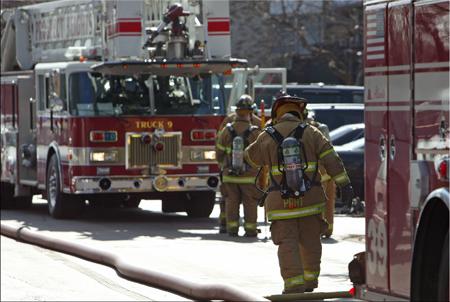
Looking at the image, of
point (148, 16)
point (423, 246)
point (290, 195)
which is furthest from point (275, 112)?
point (148, 16)

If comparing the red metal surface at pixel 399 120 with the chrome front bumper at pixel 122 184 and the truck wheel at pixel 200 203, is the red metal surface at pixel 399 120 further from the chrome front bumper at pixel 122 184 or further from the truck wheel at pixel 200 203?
the truck wheel at pixel 200 203

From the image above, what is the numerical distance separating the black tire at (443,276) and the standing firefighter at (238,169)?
399 inches

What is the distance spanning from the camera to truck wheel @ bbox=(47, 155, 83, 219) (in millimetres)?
21703

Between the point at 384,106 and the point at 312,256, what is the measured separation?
3.24 meters

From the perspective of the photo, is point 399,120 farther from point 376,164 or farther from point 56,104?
point 56,104

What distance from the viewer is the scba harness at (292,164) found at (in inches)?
429

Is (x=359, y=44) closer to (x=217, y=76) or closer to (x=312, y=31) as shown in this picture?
(x=312, y=31)

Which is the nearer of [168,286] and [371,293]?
[371,293]

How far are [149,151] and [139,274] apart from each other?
21.6 ft

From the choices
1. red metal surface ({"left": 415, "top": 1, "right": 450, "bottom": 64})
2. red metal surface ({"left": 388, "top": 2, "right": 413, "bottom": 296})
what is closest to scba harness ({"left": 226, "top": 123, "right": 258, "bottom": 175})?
red metal surface ({"left": 388, "top": 2, "right": 413, "bottom": 296})

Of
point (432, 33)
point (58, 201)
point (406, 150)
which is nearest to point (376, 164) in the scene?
point (406, 150)

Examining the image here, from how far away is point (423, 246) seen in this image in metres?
7.60

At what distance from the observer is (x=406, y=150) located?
793 cm

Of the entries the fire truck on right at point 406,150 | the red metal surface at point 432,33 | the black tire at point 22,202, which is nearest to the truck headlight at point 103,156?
the black tire at point 22,202
